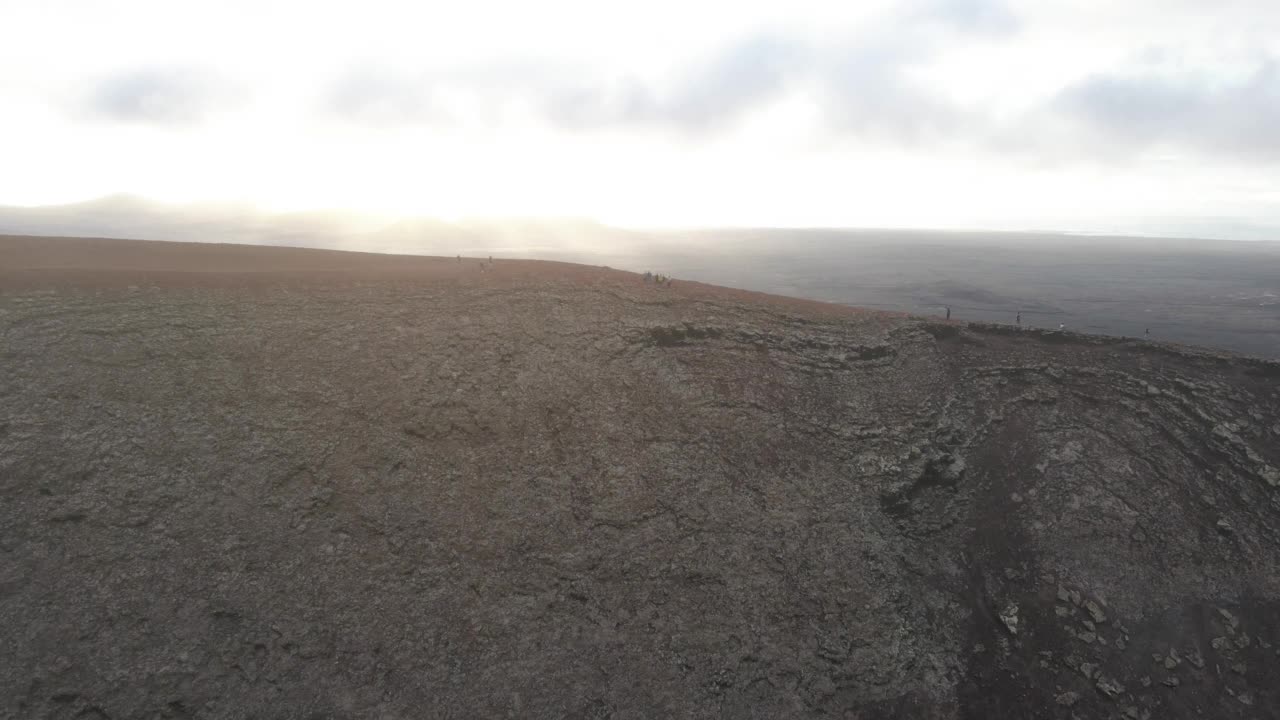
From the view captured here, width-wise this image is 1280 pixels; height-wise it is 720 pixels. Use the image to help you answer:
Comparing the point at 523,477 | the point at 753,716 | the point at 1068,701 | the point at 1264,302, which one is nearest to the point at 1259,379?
the point at 1068,701

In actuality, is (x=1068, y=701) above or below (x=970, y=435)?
below

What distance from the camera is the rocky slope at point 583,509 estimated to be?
15.2 metres

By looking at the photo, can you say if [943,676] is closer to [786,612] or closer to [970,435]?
[786,612]

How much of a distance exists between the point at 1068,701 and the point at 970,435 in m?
9.92

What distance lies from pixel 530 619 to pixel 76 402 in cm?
1543

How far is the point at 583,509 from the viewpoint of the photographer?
19.4m

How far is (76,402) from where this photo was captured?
58.6 ft

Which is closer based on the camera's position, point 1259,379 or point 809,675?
point 809,675

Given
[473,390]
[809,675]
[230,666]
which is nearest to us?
[230,666]

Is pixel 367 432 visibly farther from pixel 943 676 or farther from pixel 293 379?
pixel 943 676

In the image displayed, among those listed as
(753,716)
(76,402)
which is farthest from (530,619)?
(76,402)

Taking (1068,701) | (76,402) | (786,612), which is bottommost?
(1068,701)

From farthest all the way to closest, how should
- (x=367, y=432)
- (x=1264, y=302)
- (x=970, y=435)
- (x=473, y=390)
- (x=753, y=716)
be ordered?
1. (x=1264, y=302)
2. (x=970, y=435)
3. (x=473, y=390)
4. (x=367, y=432)
5. (x=753, y=716)

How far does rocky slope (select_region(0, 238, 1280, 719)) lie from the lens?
50.0 feet
